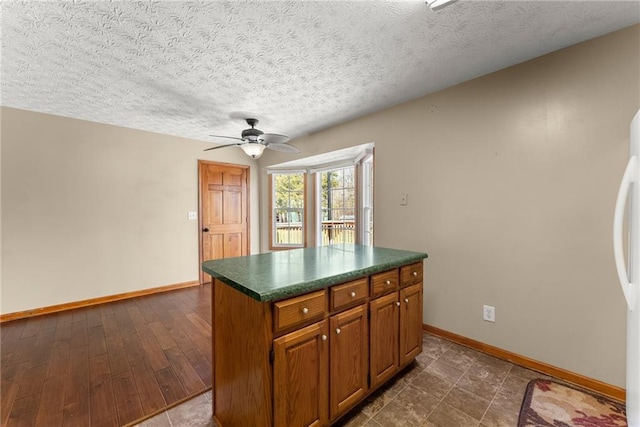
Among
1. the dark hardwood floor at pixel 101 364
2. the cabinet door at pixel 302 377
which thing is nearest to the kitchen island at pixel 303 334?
the cabinet door at pixel 302 377

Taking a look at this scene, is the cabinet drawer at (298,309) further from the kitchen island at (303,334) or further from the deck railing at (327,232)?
the deck railing at (327,232)

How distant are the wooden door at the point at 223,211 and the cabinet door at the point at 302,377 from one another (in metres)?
3.50

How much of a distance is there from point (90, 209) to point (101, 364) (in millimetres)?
2188

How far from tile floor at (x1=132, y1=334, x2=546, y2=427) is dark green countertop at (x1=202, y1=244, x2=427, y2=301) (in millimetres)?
862

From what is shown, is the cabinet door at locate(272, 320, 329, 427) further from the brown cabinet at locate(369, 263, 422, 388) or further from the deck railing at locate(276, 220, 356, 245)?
the deck railing at locate(276, 220, 356, 245)

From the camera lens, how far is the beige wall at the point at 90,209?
297 cm

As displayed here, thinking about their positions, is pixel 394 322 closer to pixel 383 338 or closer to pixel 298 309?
pixel 383 338

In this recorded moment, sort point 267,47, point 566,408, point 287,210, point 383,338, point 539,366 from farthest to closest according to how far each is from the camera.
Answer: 1. point 287,210
2. point 539,366
3. point 267,47
4. point 383,338
5. point 566,408

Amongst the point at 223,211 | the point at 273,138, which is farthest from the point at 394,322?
the point at 223,211

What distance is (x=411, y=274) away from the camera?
194cm

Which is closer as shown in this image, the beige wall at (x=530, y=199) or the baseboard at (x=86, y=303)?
the beige wall at (x=530, y=199)

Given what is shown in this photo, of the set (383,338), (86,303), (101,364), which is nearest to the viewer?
(383,338)

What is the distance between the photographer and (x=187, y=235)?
4.19 m

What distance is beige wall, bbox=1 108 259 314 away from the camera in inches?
117
